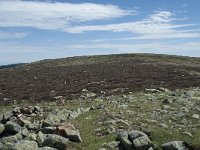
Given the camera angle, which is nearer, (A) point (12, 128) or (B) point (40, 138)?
(B) point (40, 138)

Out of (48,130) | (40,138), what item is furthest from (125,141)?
(48,130)

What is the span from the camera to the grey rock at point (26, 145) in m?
17.2

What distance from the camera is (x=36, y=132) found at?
2020 cm

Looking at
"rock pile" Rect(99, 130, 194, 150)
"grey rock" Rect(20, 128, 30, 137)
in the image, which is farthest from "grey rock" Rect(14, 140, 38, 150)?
"rock pile" Rect(99, 130, 194, 150)

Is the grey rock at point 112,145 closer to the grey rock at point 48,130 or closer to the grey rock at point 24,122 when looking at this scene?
the grey rock at point 48,130

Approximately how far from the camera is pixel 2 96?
43219 mm

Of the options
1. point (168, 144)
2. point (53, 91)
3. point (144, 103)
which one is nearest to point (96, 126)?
point (168, 144)

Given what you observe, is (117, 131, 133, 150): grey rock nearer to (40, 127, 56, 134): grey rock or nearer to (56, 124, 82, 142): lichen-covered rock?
(56, 124, 82, 142): lichen-covered rock

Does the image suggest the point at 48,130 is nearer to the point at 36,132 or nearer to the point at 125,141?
the point at 36,132

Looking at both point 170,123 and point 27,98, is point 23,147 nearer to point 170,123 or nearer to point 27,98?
point 170,123

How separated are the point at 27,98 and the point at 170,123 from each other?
71.1 ft

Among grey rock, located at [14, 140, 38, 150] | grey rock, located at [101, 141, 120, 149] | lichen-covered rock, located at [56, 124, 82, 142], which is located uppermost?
lichen-covered rock, located at [56, 124, 82, 142]

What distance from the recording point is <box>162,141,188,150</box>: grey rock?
1756 cm

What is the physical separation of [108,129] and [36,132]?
344cm
